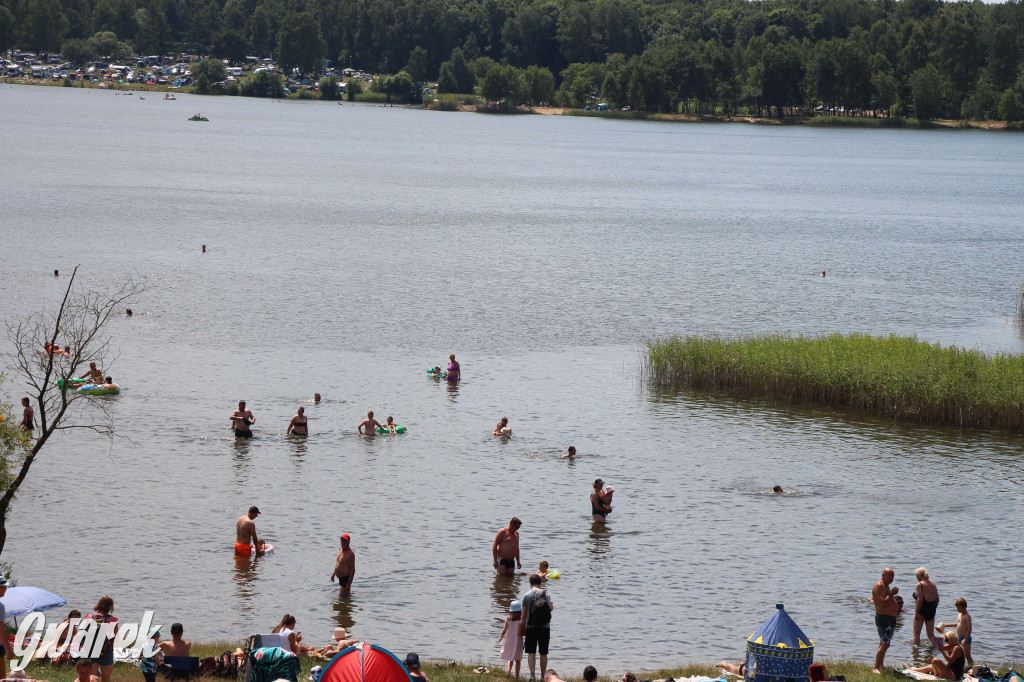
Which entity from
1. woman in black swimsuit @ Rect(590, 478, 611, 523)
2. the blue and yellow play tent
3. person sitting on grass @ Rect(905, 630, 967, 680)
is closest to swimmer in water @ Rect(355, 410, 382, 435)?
woman in black swimsuit @ Rect(590, 478, 611, 523)

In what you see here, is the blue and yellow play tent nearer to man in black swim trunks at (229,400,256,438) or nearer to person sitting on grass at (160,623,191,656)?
person sitting on grass at (160,623,191,656)

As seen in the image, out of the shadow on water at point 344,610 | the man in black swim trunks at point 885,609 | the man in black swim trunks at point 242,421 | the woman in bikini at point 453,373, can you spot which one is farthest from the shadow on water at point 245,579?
the woman in bikini at point 453,373

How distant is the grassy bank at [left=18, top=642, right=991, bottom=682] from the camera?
19.0 m

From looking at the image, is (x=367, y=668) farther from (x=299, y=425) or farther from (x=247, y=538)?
(x=299, y=425)

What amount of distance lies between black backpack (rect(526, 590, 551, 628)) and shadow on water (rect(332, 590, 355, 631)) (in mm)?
5433

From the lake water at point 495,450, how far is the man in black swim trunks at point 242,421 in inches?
23.9

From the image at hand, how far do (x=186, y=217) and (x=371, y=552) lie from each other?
72.4m

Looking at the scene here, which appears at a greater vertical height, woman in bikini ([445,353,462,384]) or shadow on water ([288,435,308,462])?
woman in bikini ([445,353,462,384])

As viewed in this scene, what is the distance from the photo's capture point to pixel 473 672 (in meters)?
20.7

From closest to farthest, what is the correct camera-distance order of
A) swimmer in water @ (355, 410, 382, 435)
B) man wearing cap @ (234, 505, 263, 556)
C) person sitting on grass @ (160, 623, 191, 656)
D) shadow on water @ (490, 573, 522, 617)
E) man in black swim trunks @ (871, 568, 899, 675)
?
person sitting on grass @ (160, 623, 191, 656)
man in black swim trunks @ (871, 568, 899, 675)
shadow on water @ (490, 573, 522, 617)
man wearing cap @ (234, 505, 263, 556)
swimmer in water @ (355, 410, 382, 435)

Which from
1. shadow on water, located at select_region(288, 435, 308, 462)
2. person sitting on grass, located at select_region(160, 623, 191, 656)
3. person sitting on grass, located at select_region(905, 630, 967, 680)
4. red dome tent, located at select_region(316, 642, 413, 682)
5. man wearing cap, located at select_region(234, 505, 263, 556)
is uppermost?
red dome tent, located at select_region(316, 642, 413, 682)

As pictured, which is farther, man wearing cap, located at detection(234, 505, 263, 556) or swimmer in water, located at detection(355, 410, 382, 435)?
swimmer in water, located at detection(355, 410, 382, 435)

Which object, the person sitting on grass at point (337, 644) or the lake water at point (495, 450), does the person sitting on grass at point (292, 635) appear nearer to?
the person sitting on grass at point (337, 644)

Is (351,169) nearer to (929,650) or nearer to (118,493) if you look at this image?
(118,493)
